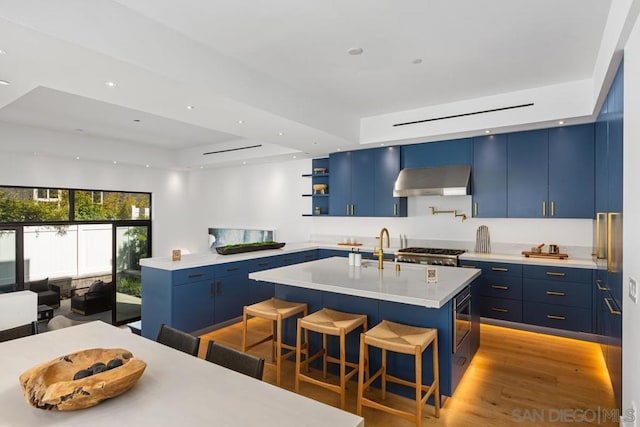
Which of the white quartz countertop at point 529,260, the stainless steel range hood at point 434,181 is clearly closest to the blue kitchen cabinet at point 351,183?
the stainless steel range hood at point 434,181

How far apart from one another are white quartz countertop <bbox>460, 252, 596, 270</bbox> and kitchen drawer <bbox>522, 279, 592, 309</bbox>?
0.21 m

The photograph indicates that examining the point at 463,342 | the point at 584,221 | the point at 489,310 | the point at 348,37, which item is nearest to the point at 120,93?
the point at 348,37

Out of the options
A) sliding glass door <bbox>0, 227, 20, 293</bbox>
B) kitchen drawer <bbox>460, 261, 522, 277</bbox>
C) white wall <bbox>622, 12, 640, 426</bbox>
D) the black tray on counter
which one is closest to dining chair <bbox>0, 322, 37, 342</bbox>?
the black tray on counter

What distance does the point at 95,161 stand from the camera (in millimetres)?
6258

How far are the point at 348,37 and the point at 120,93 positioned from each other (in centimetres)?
194

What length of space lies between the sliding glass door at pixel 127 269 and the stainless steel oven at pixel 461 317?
5878 mm

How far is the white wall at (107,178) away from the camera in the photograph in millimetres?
5246

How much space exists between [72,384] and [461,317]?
260 cm

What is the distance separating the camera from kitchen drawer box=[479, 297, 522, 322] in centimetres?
432

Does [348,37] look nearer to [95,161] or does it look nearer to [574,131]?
[574,131]

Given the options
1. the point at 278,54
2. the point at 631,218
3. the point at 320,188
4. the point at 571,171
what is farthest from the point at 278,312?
the point at 571,171

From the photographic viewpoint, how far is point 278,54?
3.18 meters

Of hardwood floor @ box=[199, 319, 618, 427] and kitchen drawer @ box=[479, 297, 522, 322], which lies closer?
hardwood floor @ box=[199, 319, 618, 427]

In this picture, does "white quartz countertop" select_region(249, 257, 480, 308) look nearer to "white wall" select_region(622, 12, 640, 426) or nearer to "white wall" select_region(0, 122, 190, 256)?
"white wall" select_region(622, 12, 640, 426)
